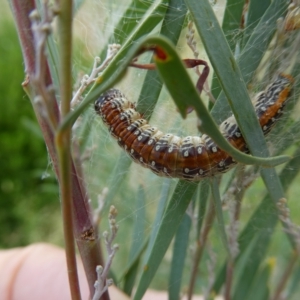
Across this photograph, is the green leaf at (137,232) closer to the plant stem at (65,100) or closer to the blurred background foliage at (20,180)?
the plant stem at (65,100)

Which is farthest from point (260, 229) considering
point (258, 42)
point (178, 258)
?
point (258, 42)

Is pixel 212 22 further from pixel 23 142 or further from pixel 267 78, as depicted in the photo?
pixel 23 142

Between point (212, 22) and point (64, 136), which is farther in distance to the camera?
point (212, 22)

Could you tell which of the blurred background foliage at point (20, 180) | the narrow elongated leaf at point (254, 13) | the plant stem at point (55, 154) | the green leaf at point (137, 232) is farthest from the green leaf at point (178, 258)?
the blurred background foliage at point (20, 180)

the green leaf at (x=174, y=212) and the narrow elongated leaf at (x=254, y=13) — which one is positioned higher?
the narrow elongated leaf at (x=254, y=13)

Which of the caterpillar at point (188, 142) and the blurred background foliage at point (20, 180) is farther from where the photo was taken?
the blurred background foliage at point (20, 180)

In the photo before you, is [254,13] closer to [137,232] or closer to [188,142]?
[188,142]

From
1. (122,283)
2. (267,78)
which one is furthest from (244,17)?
(122,283)

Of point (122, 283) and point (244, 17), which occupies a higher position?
point (244, 17)

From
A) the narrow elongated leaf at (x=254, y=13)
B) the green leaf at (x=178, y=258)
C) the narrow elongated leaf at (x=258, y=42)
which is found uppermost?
the narrow elongated leaf at (x=254, y=13)
